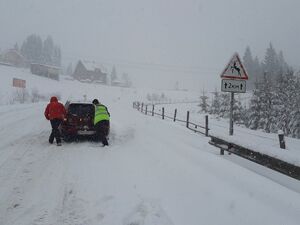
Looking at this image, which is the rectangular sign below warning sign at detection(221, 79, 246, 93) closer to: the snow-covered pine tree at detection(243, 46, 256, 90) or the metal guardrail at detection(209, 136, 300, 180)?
the metal guardrail at detection(209, 136, 300, 180)

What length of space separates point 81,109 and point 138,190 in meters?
7.06

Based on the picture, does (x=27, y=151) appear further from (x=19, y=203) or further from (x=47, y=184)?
(x=19, y=203)

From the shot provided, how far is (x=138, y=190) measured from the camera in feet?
21.3

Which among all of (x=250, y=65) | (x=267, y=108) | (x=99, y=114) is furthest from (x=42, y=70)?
(x=99, y=114)

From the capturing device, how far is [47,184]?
271 inches

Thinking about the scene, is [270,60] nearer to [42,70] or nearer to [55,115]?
[42,70]

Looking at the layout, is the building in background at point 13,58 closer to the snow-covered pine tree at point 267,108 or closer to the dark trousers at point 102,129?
the snow-covered pine tree at point 267,108

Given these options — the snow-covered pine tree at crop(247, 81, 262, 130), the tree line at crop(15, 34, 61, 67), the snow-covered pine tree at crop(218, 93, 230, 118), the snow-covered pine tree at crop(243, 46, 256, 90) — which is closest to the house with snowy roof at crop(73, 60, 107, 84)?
the tree line at crop(15, 34, 61, 67)

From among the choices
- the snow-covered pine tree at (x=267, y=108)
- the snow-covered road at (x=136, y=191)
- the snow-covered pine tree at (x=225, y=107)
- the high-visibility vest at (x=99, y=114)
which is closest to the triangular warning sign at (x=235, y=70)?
the snow-covered road at (x=136, y=191)

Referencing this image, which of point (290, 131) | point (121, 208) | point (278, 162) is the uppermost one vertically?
point (278, 162)

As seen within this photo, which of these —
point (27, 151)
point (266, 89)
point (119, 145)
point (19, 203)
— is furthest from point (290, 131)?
point (19, 203)

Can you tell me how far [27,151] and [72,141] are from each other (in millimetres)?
2873

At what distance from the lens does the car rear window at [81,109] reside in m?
12.7

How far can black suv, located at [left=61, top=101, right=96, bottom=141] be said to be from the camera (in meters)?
12.5
